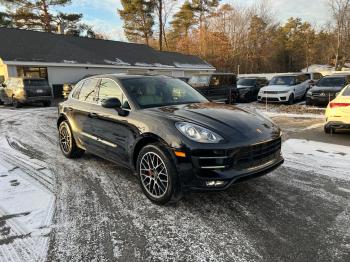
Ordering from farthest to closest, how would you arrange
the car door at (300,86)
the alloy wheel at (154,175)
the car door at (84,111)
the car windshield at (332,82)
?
1. the car door at (300,86)
2. the car windshield at (332,82)
3. the car door at (84,111)
4. the alloy wheel at (154,175)

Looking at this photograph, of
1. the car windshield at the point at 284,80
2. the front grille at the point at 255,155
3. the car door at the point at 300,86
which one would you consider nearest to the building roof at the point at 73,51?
the car windshield at the point at 284,80

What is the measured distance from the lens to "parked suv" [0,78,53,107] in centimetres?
1709

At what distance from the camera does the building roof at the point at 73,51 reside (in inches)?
947

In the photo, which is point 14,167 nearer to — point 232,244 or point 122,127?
point 122,127

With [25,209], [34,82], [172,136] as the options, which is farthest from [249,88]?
[25,209]

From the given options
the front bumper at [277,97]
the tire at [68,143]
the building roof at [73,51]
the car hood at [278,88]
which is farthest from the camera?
the building roof at [73,51]

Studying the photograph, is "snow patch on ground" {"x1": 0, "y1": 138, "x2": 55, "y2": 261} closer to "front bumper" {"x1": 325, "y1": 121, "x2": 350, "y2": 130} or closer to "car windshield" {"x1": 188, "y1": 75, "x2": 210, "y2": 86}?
"front bumper" {"x1": 325, "y1": 121, "x2": 350, "y2": 130}

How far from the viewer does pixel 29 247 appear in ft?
10.1

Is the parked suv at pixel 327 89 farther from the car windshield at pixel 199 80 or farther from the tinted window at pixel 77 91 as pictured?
the tinted window at pixel 77 91

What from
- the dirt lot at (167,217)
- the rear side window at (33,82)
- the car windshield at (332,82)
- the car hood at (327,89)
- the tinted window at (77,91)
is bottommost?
the dirt lot at (167,217)

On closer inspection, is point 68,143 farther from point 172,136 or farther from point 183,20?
point 183,20

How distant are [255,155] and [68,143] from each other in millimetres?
3896

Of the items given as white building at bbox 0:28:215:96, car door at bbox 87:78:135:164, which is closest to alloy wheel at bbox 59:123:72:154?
car door at bbox 87:78:135:164

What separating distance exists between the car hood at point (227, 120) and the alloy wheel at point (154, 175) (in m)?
0.57
